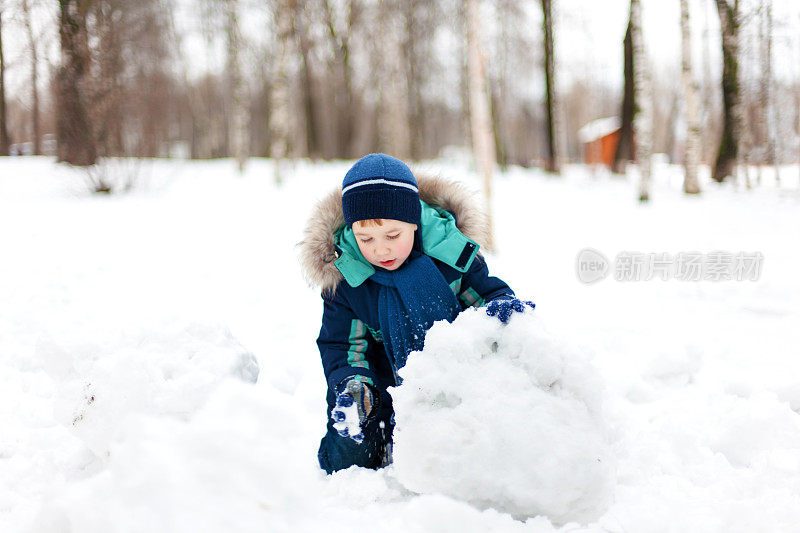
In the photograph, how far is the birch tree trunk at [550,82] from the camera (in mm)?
13008

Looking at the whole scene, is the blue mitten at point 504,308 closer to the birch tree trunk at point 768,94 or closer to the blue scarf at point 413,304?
the blue scarf at point 413,304

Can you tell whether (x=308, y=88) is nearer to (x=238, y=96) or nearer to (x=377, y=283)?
(x=238, y=96)

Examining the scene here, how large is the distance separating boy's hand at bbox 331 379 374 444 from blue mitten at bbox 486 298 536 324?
20.9 inches

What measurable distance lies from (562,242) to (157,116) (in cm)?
603

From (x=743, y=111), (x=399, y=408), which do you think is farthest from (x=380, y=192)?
(x=743, y=111)

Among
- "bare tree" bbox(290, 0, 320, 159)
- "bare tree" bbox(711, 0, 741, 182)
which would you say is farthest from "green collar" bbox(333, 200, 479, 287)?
"bare tree" bbox(290, 0, 320, 159)

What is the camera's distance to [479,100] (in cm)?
529

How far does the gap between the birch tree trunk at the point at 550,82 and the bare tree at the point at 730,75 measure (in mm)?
4403

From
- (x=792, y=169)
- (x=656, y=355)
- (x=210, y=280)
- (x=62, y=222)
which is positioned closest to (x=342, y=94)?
(x=792, y=169)

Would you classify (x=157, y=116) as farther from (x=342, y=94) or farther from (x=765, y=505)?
(x=342, y=94)

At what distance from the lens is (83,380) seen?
1.63m

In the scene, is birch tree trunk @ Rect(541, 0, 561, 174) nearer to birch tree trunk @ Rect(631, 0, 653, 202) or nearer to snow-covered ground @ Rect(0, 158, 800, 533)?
birch tree trunk @ Rect(631, 0, 653, 202)

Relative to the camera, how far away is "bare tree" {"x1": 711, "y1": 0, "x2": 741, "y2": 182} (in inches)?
363

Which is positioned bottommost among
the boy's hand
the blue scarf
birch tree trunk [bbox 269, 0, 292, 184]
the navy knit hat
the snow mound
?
the boy's hand
